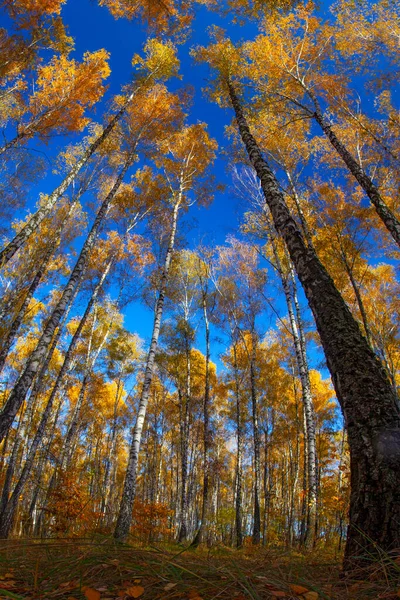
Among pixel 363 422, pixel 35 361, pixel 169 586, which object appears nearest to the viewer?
pixel 169 586

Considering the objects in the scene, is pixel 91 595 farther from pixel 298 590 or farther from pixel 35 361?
pixel 35 361

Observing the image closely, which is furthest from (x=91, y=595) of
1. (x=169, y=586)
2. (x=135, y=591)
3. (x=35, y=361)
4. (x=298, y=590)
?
(x=35, y=361)

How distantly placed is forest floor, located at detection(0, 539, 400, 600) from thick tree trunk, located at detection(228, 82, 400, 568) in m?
0.24

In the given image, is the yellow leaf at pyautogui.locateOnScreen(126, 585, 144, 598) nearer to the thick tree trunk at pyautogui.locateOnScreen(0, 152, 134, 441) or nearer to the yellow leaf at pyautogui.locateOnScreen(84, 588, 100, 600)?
the yellow leaf at pyautogui.locateOnScreen(84, 588, 100, 600)

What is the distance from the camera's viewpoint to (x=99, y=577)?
1.28 metres

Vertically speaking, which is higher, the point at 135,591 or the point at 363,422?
the point at 363,422

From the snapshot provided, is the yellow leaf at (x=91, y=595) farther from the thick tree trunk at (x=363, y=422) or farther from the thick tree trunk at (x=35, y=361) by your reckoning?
the thick tree trunk at (x=35, y=361)

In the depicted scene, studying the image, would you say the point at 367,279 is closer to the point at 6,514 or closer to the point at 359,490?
the point at 359,490

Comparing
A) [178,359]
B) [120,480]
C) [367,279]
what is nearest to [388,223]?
[367,279]

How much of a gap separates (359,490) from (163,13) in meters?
12.6

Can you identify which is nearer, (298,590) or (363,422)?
(298,590)

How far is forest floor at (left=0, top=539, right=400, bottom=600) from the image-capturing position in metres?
1.06

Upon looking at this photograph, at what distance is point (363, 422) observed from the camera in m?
1.94

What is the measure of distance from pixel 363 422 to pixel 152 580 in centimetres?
152
